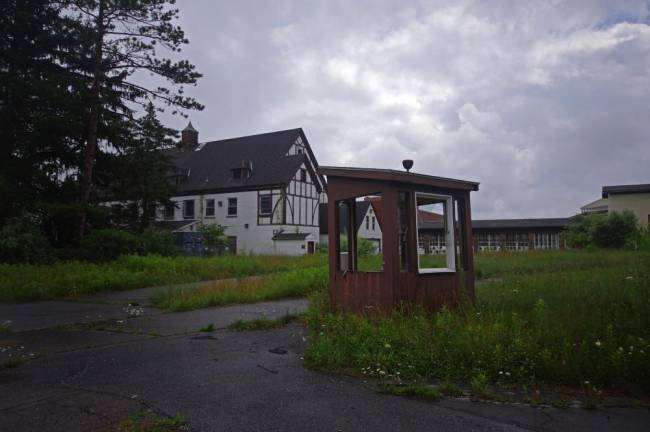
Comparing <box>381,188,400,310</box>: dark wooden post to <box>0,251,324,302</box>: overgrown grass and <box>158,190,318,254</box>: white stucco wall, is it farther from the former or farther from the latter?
<box>158,190,318,254</box>: white stucco wall

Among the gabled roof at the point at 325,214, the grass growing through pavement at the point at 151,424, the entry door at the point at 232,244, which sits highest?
the gabled roof at the point at 325,214

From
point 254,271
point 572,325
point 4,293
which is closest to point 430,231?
point 254,271

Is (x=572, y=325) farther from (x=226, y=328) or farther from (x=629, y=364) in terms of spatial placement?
(x=226, y=328)

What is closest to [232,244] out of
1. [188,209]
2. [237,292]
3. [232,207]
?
[232,207]

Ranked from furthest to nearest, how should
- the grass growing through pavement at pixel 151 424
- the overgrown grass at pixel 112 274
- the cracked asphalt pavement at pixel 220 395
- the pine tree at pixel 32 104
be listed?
the pine tree at pixel 32 104 < the overgrown grass at pixel 112 274 < the cracked asphalt pavement at pixel 220 395 < the grass growing through pavement at pixel 151 424

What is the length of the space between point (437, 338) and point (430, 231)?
41515 mm

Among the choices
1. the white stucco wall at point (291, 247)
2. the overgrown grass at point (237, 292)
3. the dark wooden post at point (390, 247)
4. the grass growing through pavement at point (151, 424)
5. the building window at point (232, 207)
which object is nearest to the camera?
the grass growing through pavement at point (151, 424)

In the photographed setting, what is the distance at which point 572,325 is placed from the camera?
20.0 ft

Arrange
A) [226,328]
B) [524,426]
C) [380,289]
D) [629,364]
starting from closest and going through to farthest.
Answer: [524,426]
[629,364]
[380,289]
[226,328]

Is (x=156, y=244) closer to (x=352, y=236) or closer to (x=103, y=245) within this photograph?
(x=103, y=245)

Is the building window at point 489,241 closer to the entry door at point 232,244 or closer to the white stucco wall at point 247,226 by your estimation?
the white stucco wall at point 247,226

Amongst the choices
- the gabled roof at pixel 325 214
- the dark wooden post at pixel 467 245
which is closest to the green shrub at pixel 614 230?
the gabled roof at pixel 325 214

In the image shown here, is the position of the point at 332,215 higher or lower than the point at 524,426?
higher

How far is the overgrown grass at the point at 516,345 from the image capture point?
210 inches
